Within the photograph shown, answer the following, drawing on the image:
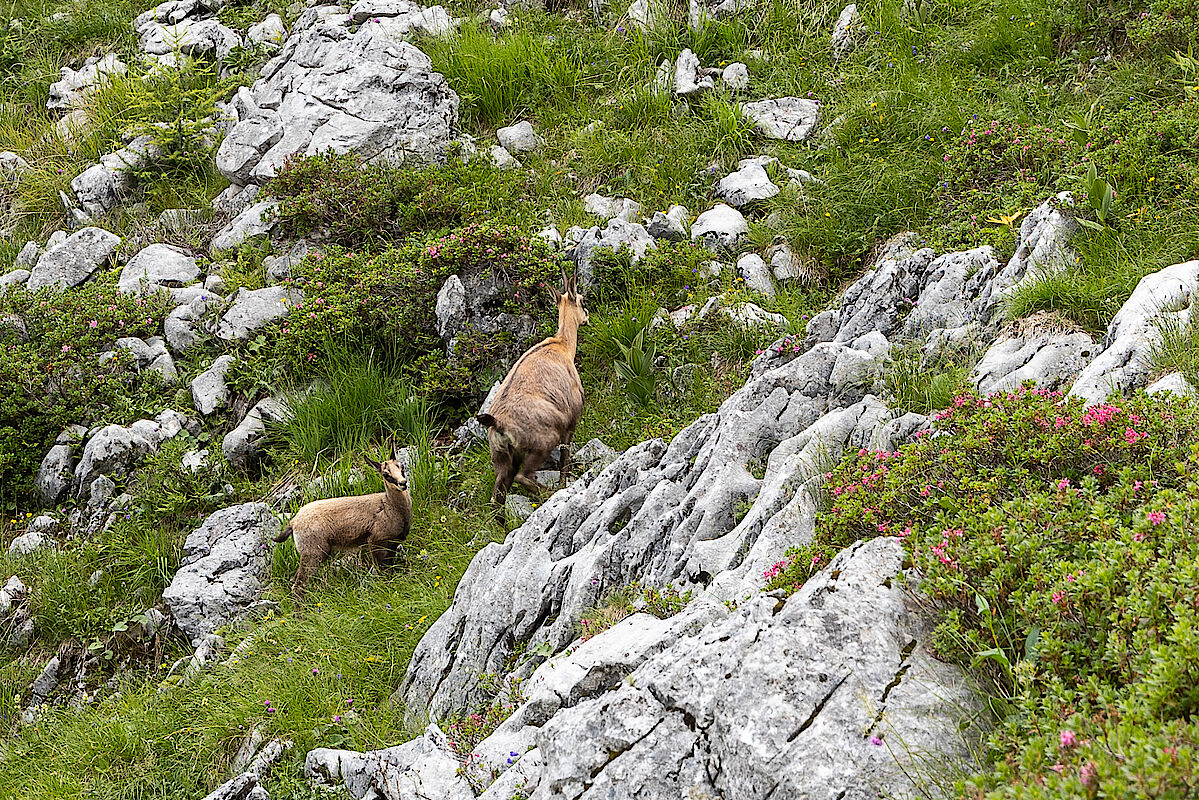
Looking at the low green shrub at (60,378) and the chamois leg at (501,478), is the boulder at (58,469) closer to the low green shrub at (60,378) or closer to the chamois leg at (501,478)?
the low green shrub at (60,378)

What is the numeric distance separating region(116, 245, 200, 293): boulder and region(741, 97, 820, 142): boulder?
7.08 m

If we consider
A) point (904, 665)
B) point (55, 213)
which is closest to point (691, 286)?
point (904, 665)

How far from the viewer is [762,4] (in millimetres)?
13156

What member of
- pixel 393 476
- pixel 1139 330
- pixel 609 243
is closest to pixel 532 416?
pixel 393 476

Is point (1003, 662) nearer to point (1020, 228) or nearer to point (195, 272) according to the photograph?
Result: point (1020, 228)

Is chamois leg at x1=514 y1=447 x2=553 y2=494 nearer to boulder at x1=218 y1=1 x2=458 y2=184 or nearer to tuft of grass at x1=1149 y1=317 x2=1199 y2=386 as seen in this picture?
tuft of grass at x1=1149 y1=317 x2=1199 y2=386

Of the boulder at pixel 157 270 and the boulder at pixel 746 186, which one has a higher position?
the boulder at pixel 746 186

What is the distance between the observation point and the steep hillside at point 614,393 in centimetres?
352

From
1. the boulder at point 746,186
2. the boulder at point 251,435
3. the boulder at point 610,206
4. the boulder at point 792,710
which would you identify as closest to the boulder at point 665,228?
the boulder at point 610,206

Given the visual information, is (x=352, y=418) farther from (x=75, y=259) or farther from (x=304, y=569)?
(x=75, y=259)

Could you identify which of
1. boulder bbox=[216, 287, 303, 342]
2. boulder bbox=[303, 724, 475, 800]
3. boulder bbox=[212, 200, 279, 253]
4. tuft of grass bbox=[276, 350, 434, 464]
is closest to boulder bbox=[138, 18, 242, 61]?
boulder bbox=[212, 200, 279, 253]

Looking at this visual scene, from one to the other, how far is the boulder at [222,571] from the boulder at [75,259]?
15.8ft

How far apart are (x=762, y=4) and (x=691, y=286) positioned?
5.23 metres

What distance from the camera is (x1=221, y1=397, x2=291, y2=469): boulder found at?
9953 millimetres
